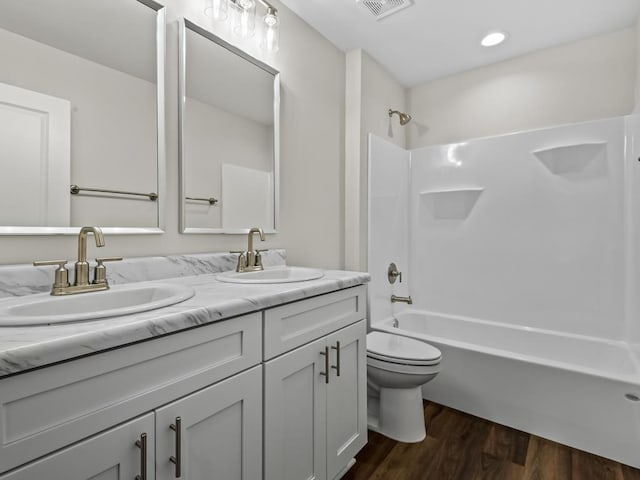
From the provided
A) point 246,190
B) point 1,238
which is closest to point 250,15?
point 246,190

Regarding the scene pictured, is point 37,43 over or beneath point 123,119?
over

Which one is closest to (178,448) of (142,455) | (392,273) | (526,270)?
(142,455)

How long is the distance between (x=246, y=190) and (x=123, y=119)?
60 cm

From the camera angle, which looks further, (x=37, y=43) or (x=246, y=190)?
(x=246, y=190)

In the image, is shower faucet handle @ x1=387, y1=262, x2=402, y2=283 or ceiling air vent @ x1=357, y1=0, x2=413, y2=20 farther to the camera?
shower faucet handle @ x1=387, y1=262, x2=402, y2=283

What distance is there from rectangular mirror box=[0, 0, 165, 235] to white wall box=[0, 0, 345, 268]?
7 centimetres

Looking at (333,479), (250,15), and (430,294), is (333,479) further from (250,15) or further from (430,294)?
(250,15)

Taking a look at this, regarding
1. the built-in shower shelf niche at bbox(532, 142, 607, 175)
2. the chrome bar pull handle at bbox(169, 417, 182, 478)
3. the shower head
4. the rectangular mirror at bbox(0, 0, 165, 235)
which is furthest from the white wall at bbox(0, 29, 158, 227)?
the built-in shower shelf niche at bbox(532, 142, 607, 175)

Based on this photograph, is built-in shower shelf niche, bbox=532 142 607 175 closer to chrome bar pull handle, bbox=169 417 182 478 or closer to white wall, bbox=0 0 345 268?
white wall, bbox=0 0 345 268

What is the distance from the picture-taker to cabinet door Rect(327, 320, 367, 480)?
1.34 m

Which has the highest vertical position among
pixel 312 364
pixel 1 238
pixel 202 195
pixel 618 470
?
pixel 202 195

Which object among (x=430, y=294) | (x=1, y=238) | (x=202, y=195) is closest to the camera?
(x=1, y=238)

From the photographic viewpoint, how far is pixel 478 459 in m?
1.63

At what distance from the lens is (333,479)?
4.52 feet
